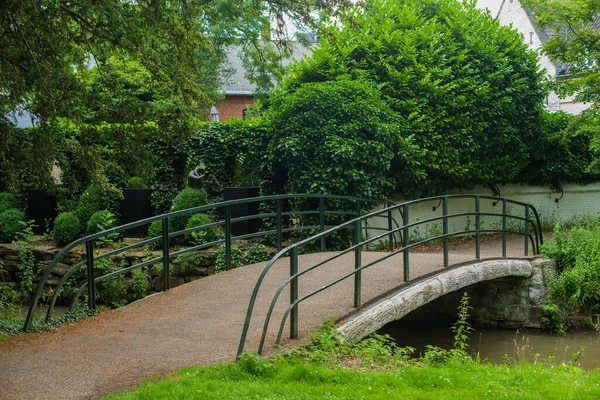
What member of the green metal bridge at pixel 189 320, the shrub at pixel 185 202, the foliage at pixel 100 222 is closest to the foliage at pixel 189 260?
the shrub at pixel 185 202

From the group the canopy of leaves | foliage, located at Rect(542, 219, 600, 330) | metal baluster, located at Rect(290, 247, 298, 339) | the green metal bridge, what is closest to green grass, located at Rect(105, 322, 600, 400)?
metal baluster, located at Rect(290, 247, 298, 339)

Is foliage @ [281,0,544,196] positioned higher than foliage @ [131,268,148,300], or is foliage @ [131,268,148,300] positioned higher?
foliage @ [281,0,544,196]

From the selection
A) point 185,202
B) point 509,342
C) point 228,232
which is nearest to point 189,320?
point 228,232

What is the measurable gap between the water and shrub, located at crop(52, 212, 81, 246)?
818 cm

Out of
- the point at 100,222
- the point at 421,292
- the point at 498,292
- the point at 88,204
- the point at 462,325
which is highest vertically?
the point at 88,204

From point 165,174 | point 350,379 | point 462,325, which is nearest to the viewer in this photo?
point 350,379

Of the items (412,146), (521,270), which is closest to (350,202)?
(412,146)

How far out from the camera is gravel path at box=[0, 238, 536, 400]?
5781 mm

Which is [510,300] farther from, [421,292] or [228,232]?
[228,232]

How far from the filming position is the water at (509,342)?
9922mm

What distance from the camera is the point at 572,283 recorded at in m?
11.9

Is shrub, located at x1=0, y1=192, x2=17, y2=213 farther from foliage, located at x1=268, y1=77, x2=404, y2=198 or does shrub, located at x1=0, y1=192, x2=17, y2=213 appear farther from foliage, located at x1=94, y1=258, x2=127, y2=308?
foliage, located at x1=268, y1=77, x2=404, y2=198

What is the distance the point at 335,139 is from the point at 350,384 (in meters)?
8.25

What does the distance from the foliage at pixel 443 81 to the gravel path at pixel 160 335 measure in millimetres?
6030
